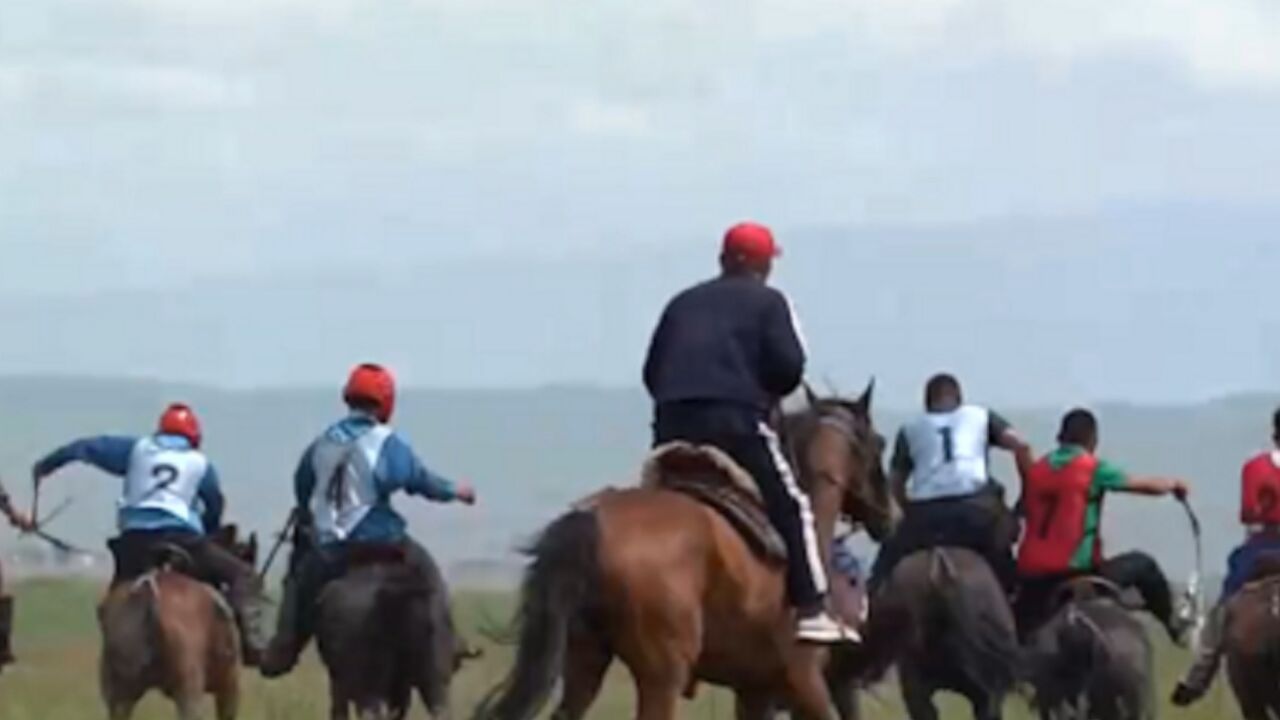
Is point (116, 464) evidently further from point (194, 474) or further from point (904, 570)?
point (904, 570)

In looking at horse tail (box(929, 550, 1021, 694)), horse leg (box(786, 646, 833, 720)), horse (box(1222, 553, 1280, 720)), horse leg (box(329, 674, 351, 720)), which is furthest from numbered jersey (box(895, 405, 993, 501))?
horse leg (box(786, 646, 833, 720))

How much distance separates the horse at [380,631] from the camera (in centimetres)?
2362

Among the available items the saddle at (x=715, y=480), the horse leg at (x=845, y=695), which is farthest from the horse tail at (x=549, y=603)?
the horse leg at (x=845, y=695)

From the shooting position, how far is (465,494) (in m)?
23.5

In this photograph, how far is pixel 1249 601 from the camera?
25.3 metres

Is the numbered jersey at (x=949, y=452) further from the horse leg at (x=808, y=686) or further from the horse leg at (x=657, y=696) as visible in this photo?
the horse leg at (x=657, y=696)

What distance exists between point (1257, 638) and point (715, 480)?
251 inches

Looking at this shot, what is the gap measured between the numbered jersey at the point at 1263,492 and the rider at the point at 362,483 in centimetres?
483

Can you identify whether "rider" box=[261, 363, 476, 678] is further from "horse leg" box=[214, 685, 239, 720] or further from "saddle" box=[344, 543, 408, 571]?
"horse leg" box=[214, 685, 239, 720]

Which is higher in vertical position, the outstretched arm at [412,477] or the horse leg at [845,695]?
the outstretched arm at [412,477]

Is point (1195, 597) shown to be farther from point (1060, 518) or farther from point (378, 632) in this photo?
point (378, 632)

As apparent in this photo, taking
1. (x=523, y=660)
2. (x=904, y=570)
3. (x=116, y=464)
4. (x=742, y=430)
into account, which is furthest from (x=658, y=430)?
(x=116, y=464)

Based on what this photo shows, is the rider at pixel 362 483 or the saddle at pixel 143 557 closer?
the rider at pixel 362 483

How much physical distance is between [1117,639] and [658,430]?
20.8ft
